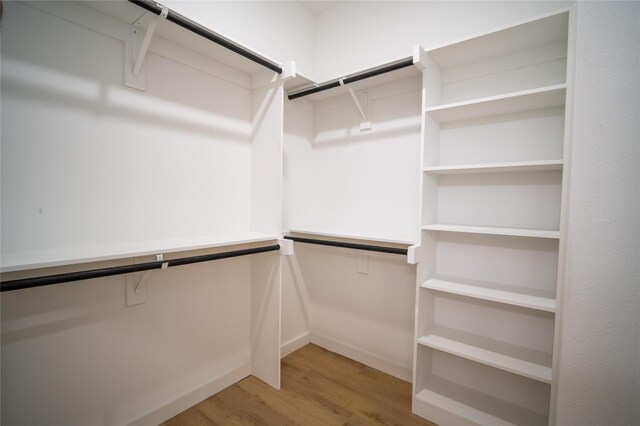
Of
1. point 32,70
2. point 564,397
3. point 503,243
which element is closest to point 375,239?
point 503,243

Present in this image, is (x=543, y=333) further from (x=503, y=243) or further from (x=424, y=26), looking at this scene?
(x=424, y=26)

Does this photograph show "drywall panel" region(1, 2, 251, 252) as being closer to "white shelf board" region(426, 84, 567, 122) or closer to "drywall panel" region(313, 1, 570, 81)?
"drywall panel" region(313, 1, 570, 81)

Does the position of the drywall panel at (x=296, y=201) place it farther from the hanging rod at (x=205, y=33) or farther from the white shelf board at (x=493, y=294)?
the white shelf board at (x=493, y=294)

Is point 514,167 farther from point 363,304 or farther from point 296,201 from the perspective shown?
point 296,201

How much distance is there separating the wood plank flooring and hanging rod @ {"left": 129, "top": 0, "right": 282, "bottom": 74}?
7.43ft

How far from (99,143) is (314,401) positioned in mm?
2061

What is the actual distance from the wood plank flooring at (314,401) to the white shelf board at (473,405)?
0.16m

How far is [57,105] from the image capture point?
139cm

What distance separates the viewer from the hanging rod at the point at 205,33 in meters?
1.37

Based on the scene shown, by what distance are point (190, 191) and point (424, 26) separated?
6.76 ft

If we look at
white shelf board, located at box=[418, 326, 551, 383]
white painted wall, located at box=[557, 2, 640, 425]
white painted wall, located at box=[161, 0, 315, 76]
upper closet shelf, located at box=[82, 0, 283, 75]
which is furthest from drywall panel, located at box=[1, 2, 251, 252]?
white painted wall, located at box=[557, 2, 640, 425]

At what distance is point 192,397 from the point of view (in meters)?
1.94

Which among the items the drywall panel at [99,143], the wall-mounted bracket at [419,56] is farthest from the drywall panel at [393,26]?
the drywall panel at [99,143]

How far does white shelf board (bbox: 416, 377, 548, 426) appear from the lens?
1.74 metres
